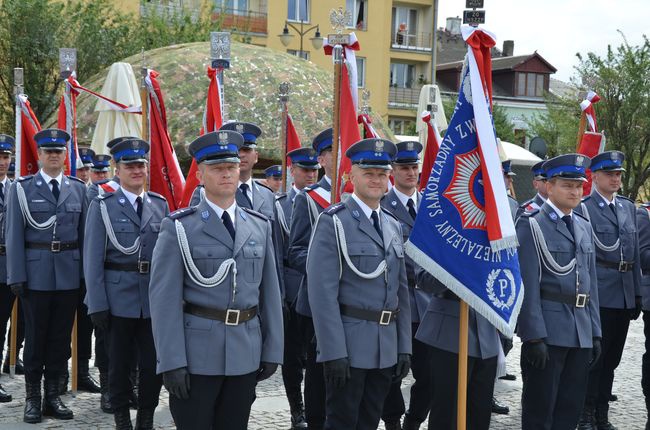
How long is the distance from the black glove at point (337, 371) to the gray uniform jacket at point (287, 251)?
2265mm

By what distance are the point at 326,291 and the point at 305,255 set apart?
1763 mm

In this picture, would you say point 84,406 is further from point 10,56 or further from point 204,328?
point 10,56

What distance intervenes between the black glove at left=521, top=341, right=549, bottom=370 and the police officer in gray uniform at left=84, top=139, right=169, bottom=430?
2.70 m

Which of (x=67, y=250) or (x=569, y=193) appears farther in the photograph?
(x=67, y=250)

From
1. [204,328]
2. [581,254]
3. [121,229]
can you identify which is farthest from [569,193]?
[121,229]

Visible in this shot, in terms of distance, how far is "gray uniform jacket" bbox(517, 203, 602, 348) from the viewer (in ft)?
19.7

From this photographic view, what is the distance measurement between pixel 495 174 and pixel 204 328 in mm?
2075

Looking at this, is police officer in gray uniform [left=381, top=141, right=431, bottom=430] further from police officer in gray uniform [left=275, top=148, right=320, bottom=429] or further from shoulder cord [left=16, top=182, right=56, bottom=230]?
shoulder cord [left=16, top=182, right=56, bottom=230]

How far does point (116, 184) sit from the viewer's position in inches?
318

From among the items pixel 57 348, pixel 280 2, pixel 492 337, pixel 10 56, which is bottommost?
pixel 57 348

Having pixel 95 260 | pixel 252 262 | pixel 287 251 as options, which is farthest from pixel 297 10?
pixel 252 262

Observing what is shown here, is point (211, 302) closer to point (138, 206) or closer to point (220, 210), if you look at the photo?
point (220, 210)

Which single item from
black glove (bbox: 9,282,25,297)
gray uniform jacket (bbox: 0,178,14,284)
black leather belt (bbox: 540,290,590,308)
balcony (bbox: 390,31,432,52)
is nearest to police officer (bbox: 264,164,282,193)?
gray uniform jacket (bbox: 0,178,14,284)

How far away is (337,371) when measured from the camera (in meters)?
5.24
